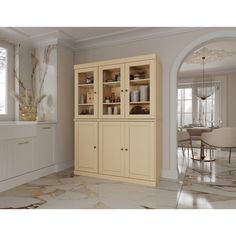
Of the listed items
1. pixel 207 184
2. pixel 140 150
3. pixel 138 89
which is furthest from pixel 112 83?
pixel 207 184

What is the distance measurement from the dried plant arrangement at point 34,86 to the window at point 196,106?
514cm

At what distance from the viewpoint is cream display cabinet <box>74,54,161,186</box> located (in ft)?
10.5

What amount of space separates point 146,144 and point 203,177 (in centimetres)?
128

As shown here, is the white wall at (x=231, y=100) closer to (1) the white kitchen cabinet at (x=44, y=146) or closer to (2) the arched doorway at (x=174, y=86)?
(2) the arched doorway at (x=174, y=86)

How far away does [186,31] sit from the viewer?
3.42 metres

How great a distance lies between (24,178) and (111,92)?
200 centimetres

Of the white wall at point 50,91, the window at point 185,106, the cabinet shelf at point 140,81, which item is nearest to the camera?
the cabinet shelf at point 140,81

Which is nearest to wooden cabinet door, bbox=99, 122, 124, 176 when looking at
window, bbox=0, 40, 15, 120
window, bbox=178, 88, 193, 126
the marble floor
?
the marble floor

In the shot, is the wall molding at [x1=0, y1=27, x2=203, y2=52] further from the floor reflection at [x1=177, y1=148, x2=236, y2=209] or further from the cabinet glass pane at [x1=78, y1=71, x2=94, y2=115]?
the floor reflection at [x1=177, y1=148, x2=236, y2=209]

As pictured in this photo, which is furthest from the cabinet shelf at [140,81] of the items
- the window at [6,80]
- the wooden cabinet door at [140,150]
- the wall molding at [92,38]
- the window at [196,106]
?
the window at [196,106]

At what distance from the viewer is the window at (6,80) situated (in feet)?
12.6

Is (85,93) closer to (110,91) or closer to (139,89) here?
(110,91)

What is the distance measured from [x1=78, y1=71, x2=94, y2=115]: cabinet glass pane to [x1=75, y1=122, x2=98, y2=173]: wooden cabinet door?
0.26m
